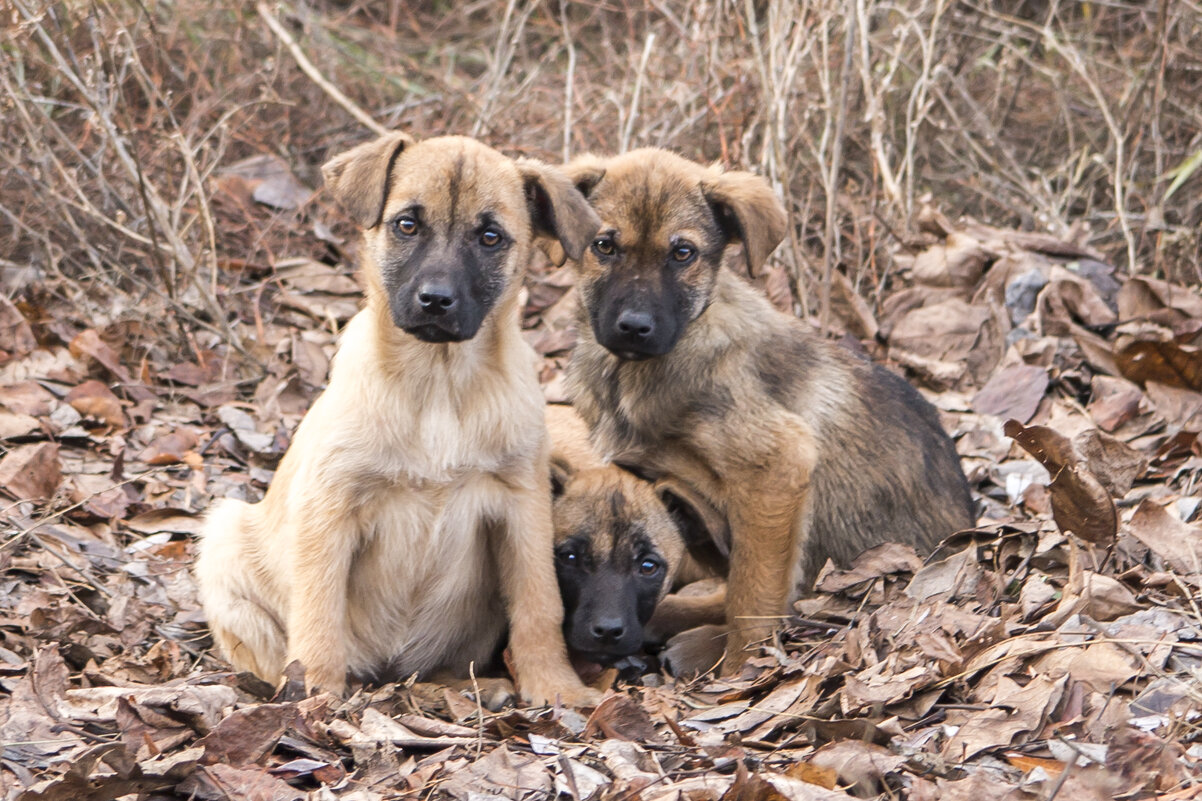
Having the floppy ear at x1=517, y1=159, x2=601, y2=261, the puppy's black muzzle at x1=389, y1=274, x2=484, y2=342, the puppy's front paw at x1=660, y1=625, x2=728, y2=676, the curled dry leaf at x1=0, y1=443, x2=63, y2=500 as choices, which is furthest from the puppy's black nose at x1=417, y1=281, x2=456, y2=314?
the curled dry leaf at x1=0, y1=443, x2=63, y2=500

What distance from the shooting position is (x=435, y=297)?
4410mm

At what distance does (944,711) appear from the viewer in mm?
4000

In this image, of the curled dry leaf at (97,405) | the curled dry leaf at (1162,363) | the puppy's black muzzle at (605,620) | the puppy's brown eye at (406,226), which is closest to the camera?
the puppy's brown eye at (406,226)

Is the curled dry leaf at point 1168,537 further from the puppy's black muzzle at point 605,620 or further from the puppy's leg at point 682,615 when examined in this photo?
the puppy's black muzzle at point 605,620

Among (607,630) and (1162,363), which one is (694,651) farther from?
(1162,363)

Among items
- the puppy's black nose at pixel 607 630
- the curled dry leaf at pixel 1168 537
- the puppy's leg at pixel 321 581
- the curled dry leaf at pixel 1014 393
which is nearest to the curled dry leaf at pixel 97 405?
the puppy's leg at pixel 321 581

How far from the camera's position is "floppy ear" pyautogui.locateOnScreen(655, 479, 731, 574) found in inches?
211

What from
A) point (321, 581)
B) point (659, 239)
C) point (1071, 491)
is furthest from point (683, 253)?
point (321, 581)

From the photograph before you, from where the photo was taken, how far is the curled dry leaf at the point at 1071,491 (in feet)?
15.5

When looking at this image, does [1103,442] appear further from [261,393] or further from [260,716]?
[261,393]

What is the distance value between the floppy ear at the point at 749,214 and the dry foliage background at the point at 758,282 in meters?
1.29

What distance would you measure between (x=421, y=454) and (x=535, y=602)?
0.70 m

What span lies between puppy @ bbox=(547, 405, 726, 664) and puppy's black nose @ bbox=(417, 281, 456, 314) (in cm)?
124

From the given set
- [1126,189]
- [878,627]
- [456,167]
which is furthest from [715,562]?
[1126,189]
